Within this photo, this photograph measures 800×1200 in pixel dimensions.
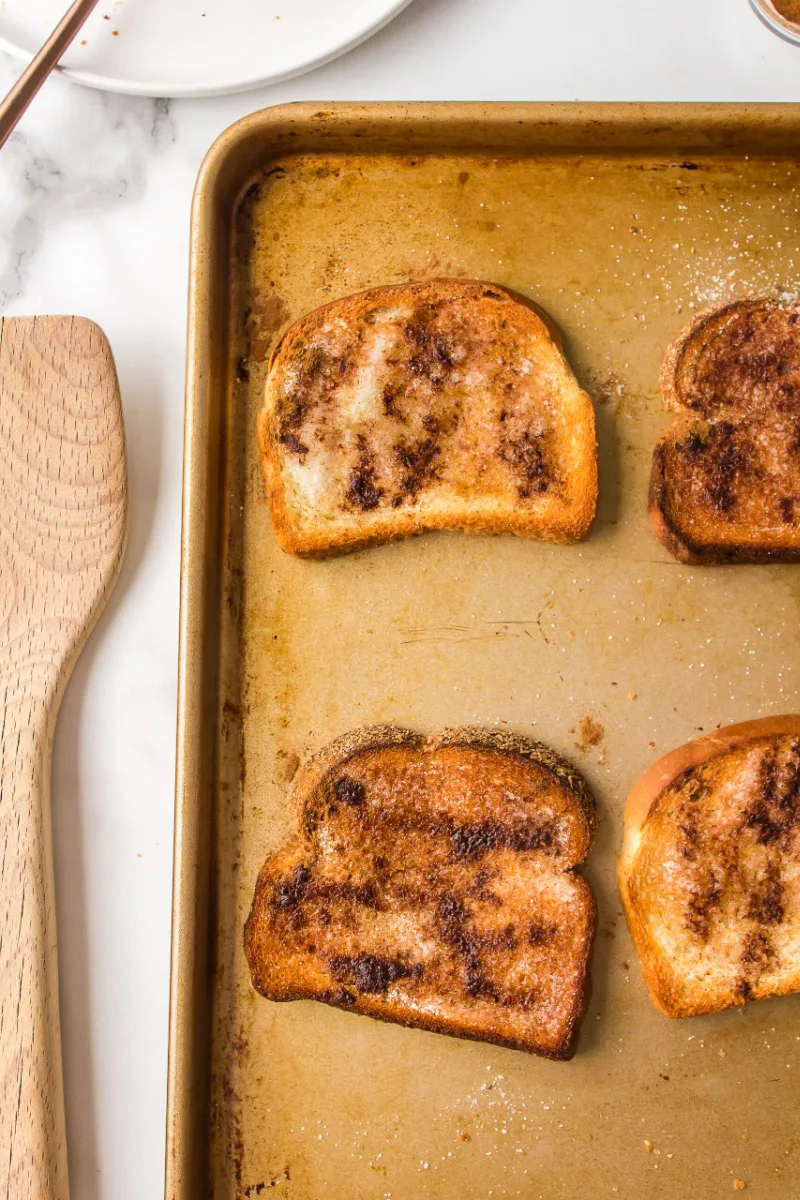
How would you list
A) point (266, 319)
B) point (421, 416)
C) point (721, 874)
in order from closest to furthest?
point (721, 874) → point (421, 416) → point (266, 319)

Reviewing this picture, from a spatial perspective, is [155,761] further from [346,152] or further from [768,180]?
[768,180]

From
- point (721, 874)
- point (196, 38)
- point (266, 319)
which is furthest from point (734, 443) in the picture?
point (196, 38)

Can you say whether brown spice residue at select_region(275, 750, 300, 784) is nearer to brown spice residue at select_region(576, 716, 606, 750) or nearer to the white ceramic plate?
brown spice residue at select_region(576, 716, 606, 750)

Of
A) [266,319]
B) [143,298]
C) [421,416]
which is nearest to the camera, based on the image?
[421,416]

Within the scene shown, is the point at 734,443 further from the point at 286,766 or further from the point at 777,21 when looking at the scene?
the point at 286,766

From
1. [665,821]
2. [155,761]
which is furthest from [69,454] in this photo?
[665,821]

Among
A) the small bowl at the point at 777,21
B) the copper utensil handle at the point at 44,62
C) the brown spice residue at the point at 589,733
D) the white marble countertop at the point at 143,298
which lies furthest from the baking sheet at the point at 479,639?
the copper utensil handle at the point at 44,62

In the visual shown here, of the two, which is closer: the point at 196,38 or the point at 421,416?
the point at 421,416
